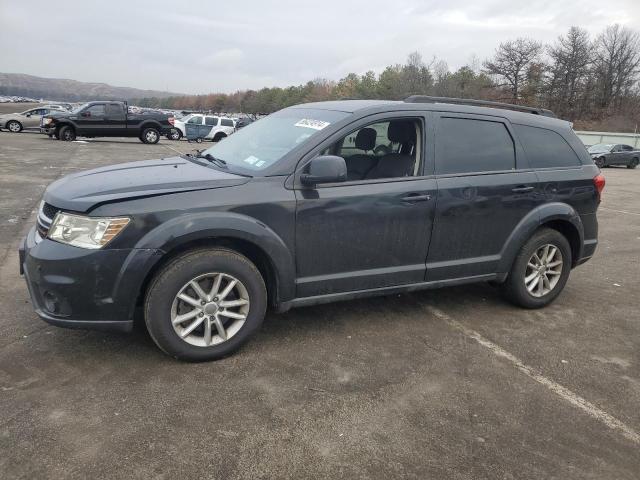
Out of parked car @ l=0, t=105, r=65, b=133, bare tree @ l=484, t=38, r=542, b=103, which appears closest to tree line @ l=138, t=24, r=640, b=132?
bare tree @ l=484, t=38, r=542, b=103

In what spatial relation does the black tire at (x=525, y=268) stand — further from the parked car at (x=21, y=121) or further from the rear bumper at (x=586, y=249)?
the parked car at (x=21, y=121)

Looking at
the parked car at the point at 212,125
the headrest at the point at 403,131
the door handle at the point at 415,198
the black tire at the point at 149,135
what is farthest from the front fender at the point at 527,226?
the parked car at the point at 212,125

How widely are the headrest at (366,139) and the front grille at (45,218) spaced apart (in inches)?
87.1

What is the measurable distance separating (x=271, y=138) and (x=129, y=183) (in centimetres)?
119

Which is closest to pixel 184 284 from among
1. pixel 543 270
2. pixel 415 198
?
pixel 415 198

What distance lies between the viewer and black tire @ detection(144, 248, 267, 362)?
124 inches

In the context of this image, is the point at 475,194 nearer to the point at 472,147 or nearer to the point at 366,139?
the point at 472,147

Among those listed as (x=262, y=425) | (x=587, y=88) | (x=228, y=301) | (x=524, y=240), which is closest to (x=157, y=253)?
(x=228, y=301)

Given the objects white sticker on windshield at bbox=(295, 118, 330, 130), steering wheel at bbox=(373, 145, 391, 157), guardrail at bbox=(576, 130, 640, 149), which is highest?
guardrail at bbox=(576, 130, 640, 149)

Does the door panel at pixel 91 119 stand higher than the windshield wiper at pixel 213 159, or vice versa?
the door panel at pixel 91 119

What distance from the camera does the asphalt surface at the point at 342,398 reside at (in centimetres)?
249

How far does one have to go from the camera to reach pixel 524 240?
4.45 m

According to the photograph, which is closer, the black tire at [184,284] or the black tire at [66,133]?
the black tire at [184,284]

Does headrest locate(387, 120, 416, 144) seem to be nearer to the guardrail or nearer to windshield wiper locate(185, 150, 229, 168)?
windshield wiper locate(185, 150, 229, 168)
